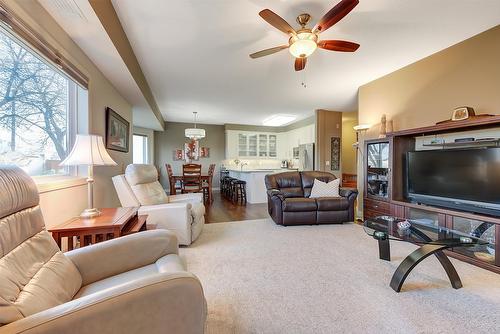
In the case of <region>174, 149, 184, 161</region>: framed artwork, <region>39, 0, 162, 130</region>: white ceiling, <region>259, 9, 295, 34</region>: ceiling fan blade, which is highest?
<region>259, 9, 295, 34</region>: ceiling fan blade

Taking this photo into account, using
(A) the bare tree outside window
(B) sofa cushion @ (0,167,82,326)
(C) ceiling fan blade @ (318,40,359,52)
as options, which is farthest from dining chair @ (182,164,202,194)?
(B) sofa cushion @ (0,167,82,326)

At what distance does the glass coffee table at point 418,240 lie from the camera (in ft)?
6.19

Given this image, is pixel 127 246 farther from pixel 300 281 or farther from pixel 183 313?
pixel 300 281

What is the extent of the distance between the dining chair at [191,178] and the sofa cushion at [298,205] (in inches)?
103

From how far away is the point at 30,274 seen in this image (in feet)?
3.15

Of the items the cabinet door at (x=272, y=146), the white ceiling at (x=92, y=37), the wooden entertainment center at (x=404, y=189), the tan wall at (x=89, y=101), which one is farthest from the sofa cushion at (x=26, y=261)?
the cabinet door at (x=272, y=146)

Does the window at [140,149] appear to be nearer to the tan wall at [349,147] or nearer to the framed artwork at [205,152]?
the framed artwork at [205,152]

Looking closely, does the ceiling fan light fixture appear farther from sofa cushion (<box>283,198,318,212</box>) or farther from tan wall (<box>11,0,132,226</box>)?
sofa cushion (<box>283,198,318,212</box>)

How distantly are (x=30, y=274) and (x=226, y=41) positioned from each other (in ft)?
8.99

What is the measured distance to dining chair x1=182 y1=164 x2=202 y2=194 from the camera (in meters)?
5.52

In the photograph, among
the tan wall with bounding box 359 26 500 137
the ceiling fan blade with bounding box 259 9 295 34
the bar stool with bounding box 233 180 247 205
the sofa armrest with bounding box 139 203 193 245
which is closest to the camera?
the ceiling fan blade with bounding box 259 9 295 34

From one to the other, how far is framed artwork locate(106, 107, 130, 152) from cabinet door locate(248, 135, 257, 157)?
4.87 metres

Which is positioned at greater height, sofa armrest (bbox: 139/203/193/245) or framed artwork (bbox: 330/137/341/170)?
framed artwork (bbox: 330/137/341/170)

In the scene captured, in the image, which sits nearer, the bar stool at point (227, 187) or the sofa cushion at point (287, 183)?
the sofa cushion at point (287, 183)
